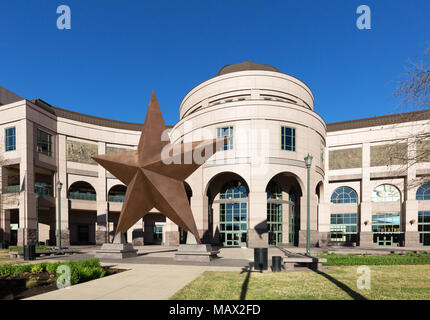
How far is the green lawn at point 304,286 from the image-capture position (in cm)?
723

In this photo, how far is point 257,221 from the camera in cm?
2652

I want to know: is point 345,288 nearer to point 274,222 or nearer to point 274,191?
point 274,222

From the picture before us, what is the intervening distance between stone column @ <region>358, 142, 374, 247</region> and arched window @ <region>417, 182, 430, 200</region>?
5.59 metres

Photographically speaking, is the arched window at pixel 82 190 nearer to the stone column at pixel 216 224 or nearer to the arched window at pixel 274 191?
the stone column at pixel 216 224

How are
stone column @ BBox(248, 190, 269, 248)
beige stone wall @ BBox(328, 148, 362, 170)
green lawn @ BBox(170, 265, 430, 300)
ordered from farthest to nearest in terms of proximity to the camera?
beige stone wall @ BBox(328, 148, 362, 170) → stone column @ BBox(248, 190, 269, 248) → green lawn @ BBox(170, 265, 430, 300)

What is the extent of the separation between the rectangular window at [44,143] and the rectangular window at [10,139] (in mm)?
2278

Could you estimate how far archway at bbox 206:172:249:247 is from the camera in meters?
29.8

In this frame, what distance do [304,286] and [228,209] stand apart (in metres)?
22.4

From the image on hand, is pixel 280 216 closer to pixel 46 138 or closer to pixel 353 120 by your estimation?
pixel 353 120

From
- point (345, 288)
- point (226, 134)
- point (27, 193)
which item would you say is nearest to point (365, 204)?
point (226, 134)

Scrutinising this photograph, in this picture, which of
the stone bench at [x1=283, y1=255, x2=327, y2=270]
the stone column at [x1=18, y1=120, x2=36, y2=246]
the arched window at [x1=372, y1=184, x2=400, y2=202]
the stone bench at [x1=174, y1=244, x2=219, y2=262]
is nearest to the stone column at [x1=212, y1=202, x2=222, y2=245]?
the stone bench at [x1=174, y1=244, x2=219, y2=262]

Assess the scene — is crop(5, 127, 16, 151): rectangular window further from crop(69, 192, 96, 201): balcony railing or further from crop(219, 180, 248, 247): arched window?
crop(219, 180, 248, 247): arched window

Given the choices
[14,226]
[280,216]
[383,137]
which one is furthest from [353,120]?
[14,226]
